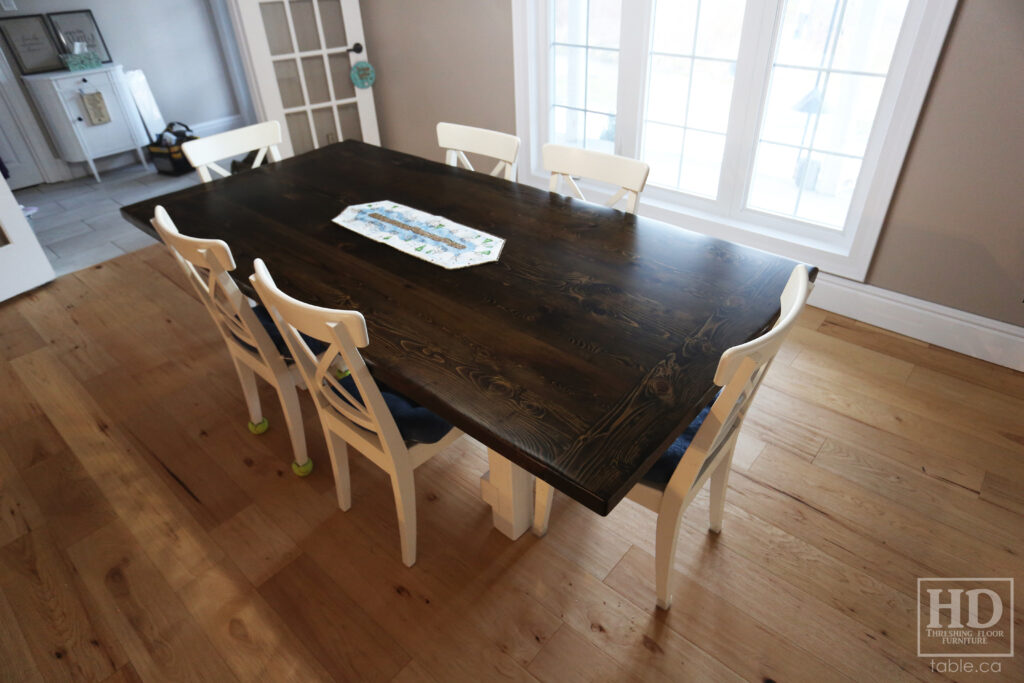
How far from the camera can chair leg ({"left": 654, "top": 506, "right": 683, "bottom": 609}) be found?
1409 millimetres

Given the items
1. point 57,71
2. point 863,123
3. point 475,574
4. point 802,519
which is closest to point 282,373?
point 475,574

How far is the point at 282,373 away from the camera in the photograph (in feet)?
6.08

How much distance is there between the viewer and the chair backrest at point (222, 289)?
1540 mm

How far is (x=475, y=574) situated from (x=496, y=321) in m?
0.76

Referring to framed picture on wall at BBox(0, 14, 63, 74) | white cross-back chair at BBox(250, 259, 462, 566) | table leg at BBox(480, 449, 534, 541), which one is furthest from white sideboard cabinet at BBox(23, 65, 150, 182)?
table leg at BBox(480, 449, 534, 541)

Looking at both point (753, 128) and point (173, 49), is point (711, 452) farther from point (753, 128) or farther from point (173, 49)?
point (173, 49)

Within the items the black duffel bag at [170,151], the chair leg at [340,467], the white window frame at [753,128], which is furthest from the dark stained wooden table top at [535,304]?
the black duffel bag at [170,151]

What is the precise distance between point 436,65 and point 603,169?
2.19 metres

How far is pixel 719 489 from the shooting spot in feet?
5.55

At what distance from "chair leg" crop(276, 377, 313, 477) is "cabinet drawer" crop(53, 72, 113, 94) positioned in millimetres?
3933

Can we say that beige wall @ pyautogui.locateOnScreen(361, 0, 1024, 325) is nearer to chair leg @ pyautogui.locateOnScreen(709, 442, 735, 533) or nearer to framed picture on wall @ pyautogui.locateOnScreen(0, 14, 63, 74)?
chair leg @ pyautogui.locateOnScreen(709, 442, 735, 533)

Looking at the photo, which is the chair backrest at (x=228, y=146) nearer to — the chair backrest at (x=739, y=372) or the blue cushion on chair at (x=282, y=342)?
the blue cushion on chair at (x=282, y=342)

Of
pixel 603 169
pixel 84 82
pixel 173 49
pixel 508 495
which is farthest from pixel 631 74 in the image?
pixel 173 49

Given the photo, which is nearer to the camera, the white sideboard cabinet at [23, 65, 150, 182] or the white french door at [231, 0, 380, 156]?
the white french door at [231, 0, 380, 156]
